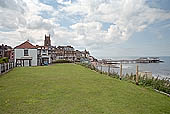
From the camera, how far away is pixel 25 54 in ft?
107

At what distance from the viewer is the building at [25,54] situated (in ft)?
106

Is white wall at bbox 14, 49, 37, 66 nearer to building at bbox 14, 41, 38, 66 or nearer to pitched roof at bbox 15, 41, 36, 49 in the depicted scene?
building at bbox 14, 41, 38, 66

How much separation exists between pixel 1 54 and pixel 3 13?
30349mm

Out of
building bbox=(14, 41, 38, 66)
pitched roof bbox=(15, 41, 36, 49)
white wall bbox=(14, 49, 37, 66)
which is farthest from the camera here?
pitched roof bbox=(15, 41, 36, 49)

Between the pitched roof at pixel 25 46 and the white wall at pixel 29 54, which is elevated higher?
the pitched roof at pixel 25 46

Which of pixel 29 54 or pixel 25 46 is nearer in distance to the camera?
pixel 29 54

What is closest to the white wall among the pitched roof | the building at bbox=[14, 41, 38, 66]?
the building at bbox=[14, 41, 38, 66]

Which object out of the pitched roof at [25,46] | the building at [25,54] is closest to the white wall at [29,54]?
the building at [25,54]

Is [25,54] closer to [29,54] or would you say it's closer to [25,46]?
[29,54]

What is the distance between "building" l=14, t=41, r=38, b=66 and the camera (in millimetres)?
32281

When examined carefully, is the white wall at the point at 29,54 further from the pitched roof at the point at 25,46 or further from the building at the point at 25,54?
the pitched roof at the point at 25,46

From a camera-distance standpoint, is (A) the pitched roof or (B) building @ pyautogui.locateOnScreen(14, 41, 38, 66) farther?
(A) the pitched roof

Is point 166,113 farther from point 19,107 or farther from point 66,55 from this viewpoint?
point 66,55

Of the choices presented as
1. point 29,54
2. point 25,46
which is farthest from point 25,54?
point 25,46
